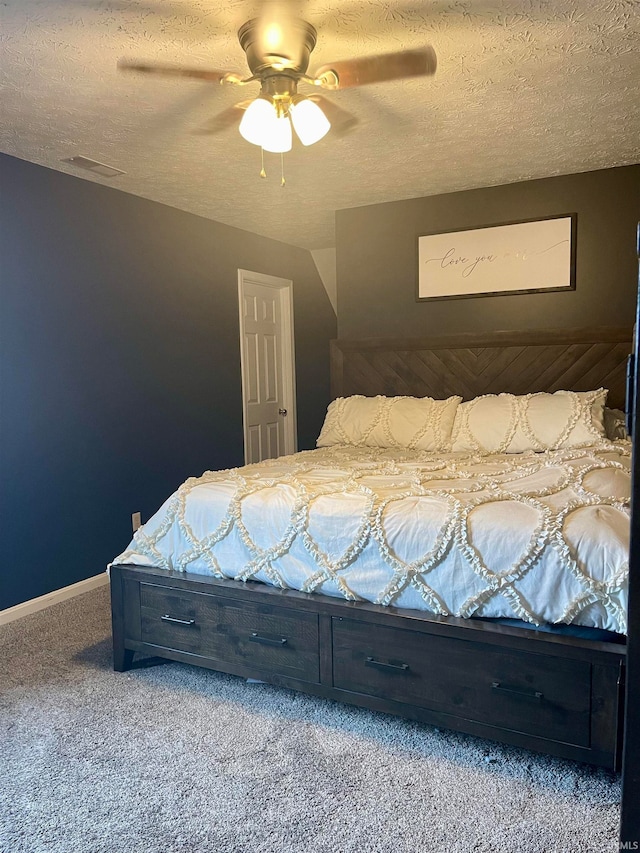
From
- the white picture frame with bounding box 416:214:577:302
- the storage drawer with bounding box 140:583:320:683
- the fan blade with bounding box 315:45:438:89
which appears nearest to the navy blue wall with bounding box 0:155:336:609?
the storage drawer with bounding box 140:583:320:683

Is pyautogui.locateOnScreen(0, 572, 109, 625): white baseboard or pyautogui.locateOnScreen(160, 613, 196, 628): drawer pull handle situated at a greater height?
pyautogui.locateOnScreen(160, 613, 196, 628): drawer pull handle

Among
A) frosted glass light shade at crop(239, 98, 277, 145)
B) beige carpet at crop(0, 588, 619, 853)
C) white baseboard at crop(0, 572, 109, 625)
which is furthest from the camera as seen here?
white baseboard at crop(0, 572, 109, 625)

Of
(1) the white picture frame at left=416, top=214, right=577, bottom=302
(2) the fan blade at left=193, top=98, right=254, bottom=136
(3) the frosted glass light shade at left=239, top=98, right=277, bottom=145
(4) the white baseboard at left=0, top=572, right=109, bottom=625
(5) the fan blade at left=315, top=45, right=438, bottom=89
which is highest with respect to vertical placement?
(2) the fan blade at left=193, top=98, right=254, bottom=136

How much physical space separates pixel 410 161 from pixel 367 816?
308 cm

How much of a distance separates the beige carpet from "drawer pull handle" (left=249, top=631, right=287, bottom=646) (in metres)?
0.25

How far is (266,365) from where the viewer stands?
5434 millimetres

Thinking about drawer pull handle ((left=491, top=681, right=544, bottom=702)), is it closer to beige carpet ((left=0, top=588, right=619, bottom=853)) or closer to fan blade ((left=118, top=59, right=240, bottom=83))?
beige carpet ((left=0, top=588, right=619, bottom=853))

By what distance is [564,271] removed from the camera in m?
3.87

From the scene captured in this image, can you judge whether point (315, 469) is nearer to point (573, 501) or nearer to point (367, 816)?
point (573, 501)

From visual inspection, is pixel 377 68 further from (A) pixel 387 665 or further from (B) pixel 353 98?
(A) pixel 387 665

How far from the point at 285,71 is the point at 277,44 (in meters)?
0.09

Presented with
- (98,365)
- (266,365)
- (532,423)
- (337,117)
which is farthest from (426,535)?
(266,365)

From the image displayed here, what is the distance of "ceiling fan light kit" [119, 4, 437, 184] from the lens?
206 centimetres

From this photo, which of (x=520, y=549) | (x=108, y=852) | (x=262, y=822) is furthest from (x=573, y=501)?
(x=108, y=852)
